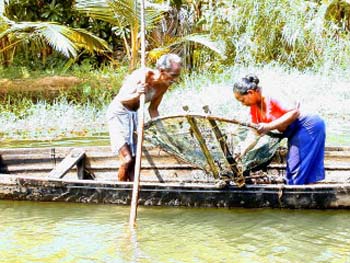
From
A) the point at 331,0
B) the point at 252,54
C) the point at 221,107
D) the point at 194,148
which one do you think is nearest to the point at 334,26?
the point at 331,0

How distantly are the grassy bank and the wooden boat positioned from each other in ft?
10.7

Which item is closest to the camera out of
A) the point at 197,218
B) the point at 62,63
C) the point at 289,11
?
the point at 197,218

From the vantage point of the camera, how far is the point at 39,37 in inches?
487

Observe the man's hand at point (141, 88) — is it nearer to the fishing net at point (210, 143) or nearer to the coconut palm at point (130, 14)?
the fishing net at point (210, 143)

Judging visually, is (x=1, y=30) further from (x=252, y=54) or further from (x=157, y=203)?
(x=157, y=203)

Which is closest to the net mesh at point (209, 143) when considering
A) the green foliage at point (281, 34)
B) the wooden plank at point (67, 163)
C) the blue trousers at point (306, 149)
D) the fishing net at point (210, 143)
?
the fishing net at point (210, 143)

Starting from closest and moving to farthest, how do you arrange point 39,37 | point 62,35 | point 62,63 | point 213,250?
1. point 213,250
2. point 62,35
3. point 39,37
4. point 62,63

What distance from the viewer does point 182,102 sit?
1195 cm

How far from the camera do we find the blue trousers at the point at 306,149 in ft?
20.4

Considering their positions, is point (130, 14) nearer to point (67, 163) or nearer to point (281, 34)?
point (281, 34)

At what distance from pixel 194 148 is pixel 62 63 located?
30.3 feet

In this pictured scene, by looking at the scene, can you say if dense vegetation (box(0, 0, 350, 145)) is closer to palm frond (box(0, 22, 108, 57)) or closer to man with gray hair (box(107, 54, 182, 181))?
palm frond (box(0, 22, 108, 57))

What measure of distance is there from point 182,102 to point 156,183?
222 inches

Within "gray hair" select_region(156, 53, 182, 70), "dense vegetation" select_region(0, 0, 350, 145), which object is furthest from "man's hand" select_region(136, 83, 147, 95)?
"dense vegetation" select_region(0, 0, 350, 145)
